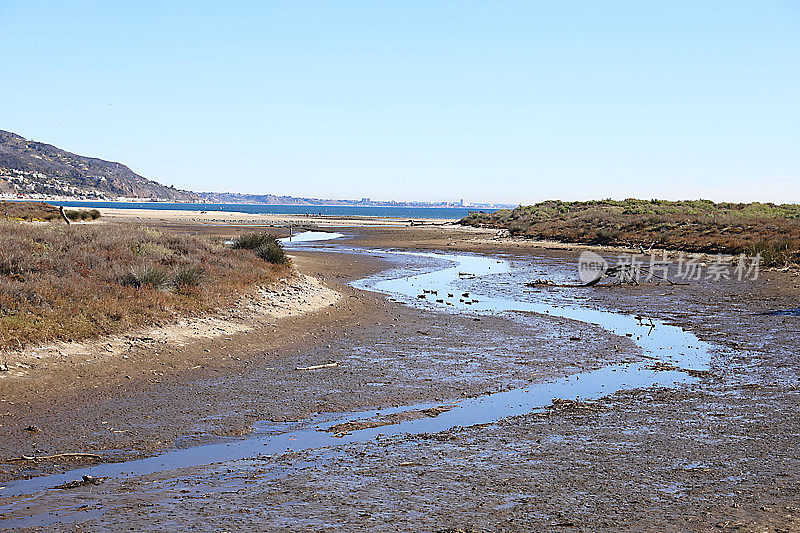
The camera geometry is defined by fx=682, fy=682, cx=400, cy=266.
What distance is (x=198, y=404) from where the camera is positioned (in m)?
10.3

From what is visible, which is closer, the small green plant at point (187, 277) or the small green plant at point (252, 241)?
the small green plant at point (187, 277)

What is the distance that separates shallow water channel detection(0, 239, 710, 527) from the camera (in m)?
7.66

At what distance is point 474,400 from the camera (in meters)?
11.0

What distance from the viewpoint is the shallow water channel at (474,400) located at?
25.1ft

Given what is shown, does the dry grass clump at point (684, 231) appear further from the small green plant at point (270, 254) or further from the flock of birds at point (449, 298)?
the small green plant at point (270, 254)

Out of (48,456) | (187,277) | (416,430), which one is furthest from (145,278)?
(416,430)

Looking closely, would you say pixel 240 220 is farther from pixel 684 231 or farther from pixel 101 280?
pixel 101 280

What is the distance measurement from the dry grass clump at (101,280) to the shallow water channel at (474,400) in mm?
5176

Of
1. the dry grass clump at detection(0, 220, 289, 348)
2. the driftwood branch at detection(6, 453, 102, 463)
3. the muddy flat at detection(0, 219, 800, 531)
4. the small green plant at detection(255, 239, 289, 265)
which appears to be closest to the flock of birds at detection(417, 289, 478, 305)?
the muddy flat at detection(0, 219, 800, 531)

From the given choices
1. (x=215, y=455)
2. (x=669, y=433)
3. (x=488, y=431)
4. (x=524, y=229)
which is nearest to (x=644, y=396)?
(x=669, y=433)

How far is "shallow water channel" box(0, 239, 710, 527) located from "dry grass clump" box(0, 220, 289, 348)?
5176 millimetres

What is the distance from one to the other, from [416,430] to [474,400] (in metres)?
2.03

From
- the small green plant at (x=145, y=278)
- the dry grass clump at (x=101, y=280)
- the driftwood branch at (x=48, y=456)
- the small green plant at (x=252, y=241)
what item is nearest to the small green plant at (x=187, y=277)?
the dry grass clump at (x=101, y=280)

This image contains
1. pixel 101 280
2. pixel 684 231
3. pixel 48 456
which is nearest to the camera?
pixel 48 456
